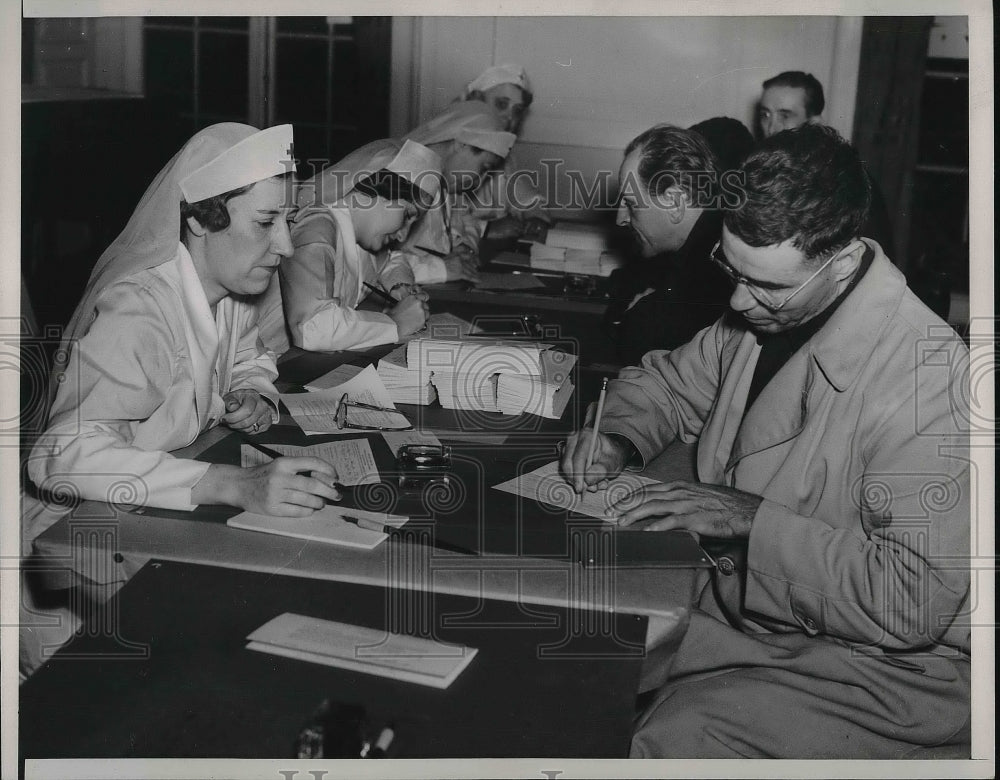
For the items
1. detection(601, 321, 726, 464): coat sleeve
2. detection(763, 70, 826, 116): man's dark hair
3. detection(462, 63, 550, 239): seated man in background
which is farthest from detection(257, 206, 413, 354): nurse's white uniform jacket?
detection(763, 70, 826, 116): man's dark hair

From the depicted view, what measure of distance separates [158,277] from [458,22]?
172 inches

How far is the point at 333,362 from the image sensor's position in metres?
2.65

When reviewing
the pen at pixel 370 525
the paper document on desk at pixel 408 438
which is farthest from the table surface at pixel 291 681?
the paper document on desk at pixel 408 438

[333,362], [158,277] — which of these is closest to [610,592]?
[158,277]

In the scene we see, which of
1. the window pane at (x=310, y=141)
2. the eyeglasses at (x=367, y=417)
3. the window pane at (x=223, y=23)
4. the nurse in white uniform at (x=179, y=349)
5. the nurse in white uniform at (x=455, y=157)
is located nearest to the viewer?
the nurse in white uniform at (x=179, y=349)

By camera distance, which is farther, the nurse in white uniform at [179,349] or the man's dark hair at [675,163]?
the man's dark hair at [675,163]

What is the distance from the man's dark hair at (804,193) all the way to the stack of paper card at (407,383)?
883 millimetres

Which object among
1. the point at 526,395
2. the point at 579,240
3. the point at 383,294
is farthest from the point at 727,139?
the point at 526,395

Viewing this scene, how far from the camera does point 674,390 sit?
230 cm

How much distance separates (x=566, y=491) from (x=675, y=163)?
52.2 inches

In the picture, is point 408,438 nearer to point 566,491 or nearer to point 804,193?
point 566,491

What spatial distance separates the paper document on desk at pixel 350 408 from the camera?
2066 mm

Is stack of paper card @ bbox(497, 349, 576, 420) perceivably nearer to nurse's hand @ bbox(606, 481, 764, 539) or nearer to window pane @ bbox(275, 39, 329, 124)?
nurse's hand @ bbox(606, 481, 764, 539)

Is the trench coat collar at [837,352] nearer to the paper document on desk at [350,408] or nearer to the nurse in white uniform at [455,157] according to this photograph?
the paper document on desk at [350,408]
